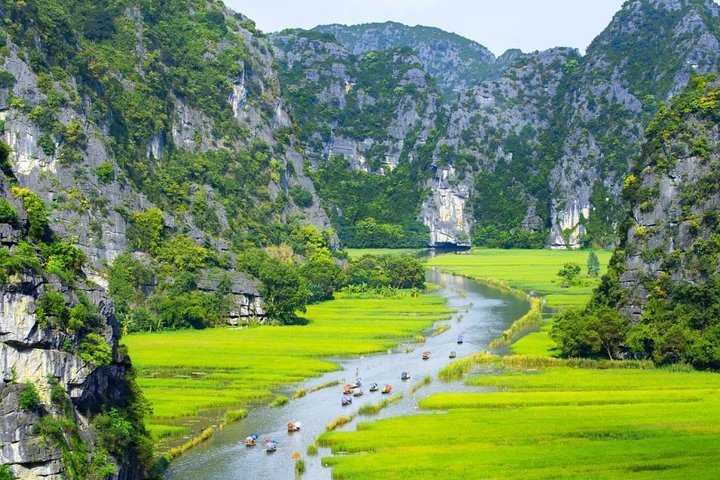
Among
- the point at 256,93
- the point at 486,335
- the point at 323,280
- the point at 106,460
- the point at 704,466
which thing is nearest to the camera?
the point at 106,460

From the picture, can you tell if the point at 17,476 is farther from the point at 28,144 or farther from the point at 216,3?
the point at 216,3

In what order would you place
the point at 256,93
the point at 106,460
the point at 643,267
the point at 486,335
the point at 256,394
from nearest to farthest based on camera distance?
1. the point at 106,460
2. the point at 256,394
3. the point at 643,267
4. the point at 486,335
5. the point at 256,93

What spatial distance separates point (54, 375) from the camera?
38.5 meters

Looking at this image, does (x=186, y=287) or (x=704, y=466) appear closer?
(x=704, y=466)

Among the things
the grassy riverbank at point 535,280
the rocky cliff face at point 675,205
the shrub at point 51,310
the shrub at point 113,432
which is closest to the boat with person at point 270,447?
the shrub at point 113,432

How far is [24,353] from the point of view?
37.8 meters

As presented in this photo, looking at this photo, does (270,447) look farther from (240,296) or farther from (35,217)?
(240,296)

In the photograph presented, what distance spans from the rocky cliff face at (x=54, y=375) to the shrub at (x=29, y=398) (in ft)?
0.12

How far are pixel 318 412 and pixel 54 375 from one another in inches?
1065

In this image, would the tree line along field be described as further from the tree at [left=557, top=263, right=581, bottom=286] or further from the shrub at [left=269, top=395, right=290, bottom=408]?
the tree at [left=557, top=263, right=581, bottom=286]

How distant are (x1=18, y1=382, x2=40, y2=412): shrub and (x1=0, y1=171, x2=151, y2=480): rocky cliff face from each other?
0.12 feet

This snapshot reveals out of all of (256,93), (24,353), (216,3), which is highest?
(216,3)

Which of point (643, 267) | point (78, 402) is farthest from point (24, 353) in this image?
point (643, 267)

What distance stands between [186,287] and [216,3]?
84493mm
